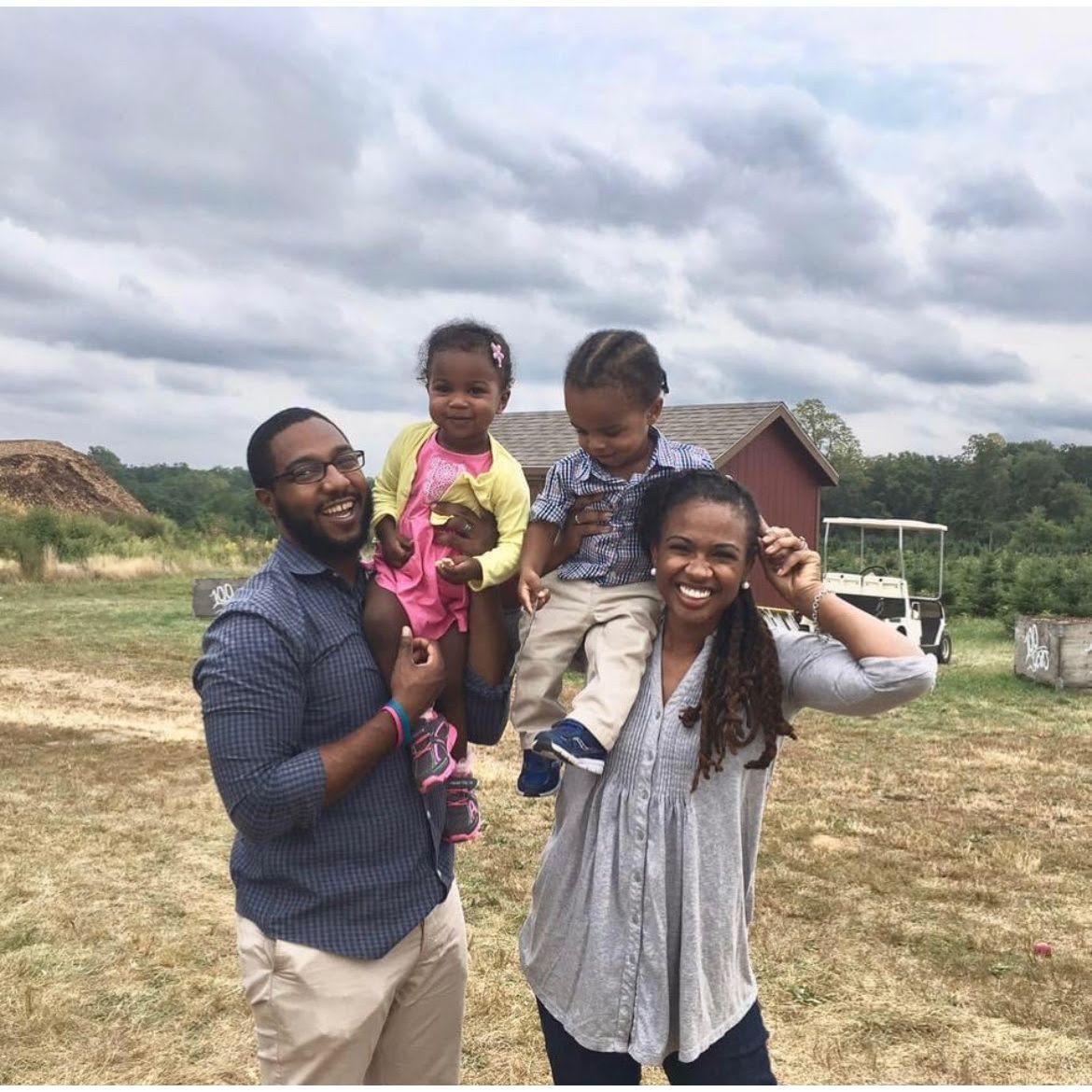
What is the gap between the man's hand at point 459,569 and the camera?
2355 mm

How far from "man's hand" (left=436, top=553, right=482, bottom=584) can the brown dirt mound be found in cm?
3602

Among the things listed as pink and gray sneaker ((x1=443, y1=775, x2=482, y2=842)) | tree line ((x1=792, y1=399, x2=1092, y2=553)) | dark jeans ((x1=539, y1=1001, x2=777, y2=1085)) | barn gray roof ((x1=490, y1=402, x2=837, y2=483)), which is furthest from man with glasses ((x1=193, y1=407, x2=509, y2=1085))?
tree line ((x1=792, y1=399, x2=1092, y2=553))

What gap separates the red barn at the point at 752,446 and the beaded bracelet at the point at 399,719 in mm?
12782

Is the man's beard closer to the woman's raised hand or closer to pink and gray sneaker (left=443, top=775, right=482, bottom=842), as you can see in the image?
pink and gray sneaker (left=443, top=775, right=482, bottom=842)

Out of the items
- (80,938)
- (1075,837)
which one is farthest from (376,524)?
(1075,837)

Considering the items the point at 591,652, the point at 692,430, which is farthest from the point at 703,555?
the point at 692,430

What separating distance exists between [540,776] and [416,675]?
41 cm

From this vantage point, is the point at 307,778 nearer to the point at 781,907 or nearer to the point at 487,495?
the point at 487,495

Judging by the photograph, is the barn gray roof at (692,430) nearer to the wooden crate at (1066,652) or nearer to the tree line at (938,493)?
the wooden crate at (1066,652)

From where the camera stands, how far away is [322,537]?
2.16 metres

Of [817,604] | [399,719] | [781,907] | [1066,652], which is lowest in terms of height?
[781,907]

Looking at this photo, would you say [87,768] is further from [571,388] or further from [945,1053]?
[571,388]

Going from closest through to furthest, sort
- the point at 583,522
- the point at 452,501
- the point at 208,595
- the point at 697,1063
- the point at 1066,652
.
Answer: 1. the point at 697,1063
2. the point at 583,522
3. the point at 452,501
4. the point at 1066,652
5. the point at 208,595

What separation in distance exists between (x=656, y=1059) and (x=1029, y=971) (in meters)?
3.41
